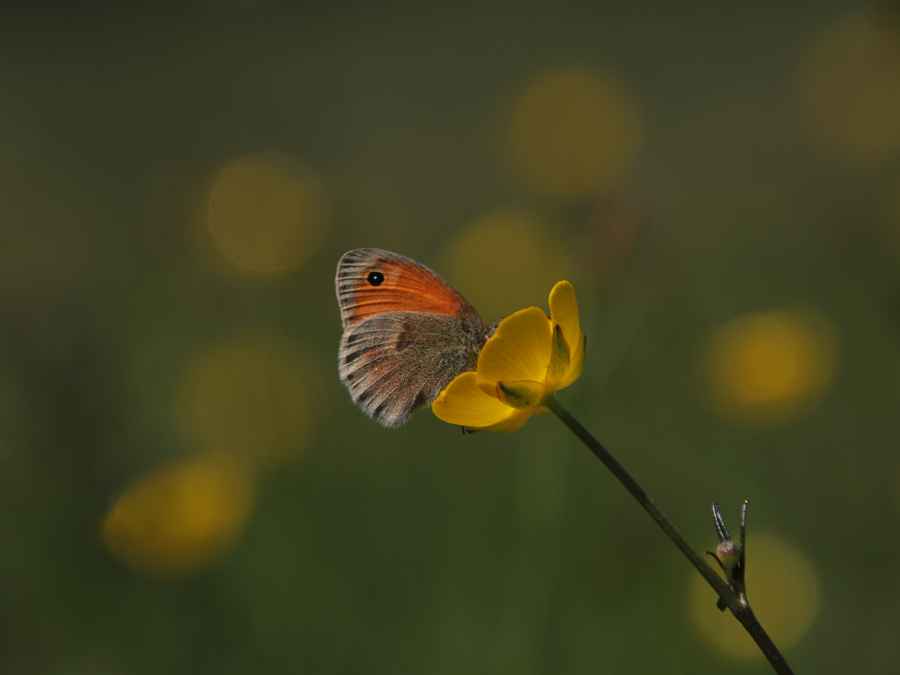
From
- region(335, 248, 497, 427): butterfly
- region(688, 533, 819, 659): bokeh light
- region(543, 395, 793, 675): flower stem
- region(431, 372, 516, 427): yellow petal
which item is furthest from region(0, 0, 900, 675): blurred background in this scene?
region(543, 395, 793, 675): flower stem

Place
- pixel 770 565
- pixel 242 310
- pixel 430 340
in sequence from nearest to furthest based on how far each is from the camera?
pixel 430 340
pixel 770 565
pixel 242 310

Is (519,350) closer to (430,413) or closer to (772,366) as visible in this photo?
(772,366)

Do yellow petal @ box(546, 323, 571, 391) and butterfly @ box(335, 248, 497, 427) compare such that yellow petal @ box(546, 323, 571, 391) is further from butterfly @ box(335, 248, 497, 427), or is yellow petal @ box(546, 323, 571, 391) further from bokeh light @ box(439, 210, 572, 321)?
bokeh light @ box(439, 210, 572, 321)

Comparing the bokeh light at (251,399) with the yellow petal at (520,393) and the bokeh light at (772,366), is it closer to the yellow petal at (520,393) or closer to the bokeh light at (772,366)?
the bokeh light at (772,366)

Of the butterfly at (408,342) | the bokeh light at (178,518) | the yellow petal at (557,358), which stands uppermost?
the yellow petal at (557,358)

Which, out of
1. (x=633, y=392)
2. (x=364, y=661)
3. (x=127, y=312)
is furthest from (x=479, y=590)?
(x=127, y=312)

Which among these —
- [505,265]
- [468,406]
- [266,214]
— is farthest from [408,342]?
[266,214]

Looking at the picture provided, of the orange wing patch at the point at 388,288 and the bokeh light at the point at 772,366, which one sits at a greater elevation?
the orange wing patch at the point at 388,288

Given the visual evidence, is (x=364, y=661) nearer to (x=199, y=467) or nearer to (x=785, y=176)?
(x=199, y=467)

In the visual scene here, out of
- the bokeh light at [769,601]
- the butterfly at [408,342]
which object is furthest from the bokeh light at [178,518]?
the bokeh light at [769,601]
